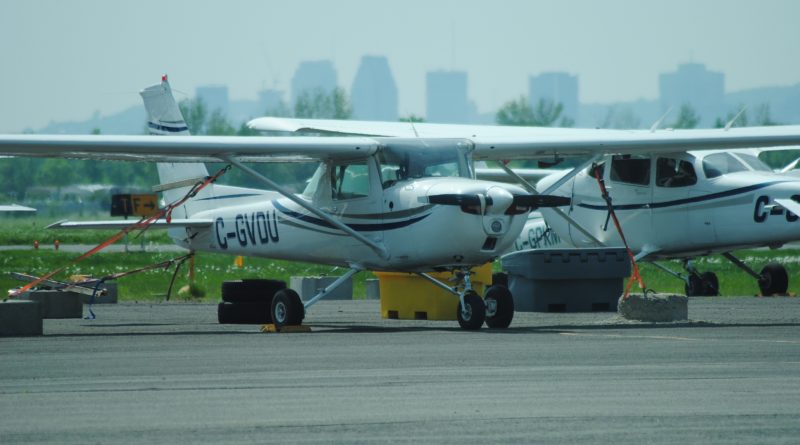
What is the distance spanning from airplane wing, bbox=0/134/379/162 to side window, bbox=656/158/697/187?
753 centimetres

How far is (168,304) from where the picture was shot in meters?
26.6

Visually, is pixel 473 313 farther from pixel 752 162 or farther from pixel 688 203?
pixel 752 162

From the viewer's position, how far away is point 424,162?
18.5 m

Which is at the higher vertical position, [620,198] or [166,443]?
[620,198]

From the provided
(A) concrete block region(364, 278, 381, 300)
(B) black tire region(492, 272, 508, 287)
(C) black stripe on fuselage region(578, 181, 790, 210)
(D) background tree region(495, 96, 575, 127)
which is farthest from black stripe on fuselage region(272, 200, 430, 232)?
(D) background tree region(495, 96, 575, 127)

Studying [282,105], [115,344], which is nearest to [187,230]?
[115,344]

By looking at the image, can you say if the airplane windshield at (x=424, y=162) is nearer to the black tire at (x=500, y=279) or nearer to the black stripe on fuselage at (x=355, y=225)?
the black stripe on fuselage at (x=355, y=225)

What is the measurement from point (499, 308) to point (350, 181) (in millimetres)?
2716

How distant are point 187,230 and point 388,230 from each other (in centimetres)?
509

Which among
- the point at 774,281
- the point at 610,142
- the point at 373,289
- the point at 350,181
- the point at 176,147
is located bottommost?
the point at 373,289

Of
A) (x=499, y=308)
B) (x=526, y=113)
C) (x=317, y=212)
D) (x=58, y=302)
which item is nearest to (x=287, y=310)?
(x=317, y=212)

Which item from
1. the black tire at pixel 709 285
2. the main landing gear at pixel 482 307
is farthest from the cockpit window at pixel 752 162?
the main landing gear at pixel 482 307

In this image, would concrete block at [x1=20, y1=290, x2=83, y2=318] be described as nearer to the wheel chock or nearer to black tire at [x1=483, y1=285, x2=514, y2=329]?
the wheel chock

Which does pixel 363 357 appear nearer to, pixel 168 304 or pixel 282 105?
pixel 168 304
